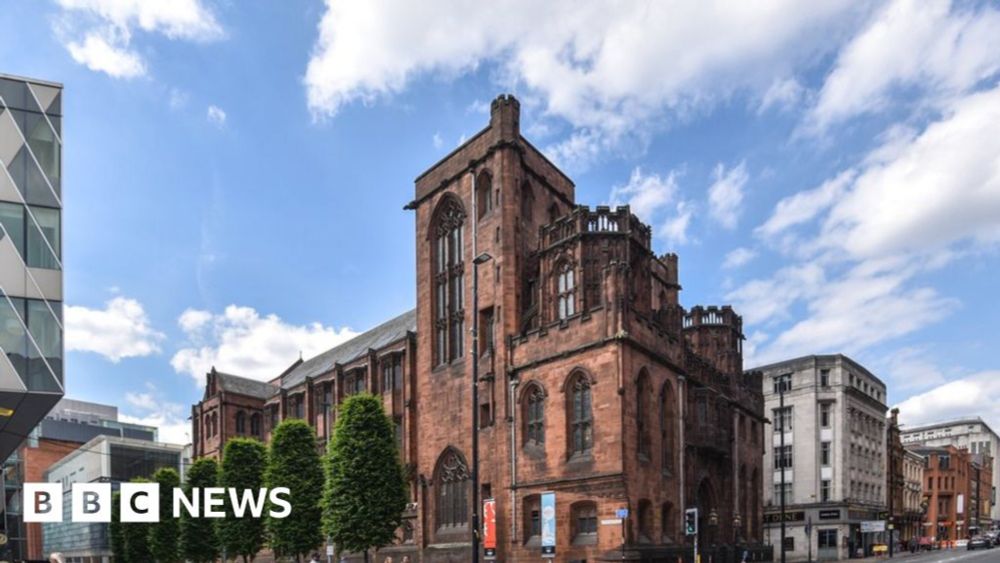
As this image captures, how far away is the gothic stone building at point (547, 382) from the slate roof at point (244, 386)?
26423mm

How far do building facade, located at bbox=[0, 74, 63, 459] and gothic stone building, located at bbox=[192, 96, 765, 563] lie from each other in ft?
51.7

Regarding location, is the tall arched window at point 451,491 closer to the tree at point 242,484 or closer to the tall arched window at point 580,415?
the tall arched window at point 580,415

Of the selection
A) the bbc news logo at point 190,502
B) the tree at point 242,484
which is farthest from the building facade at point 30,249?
the tree at point 242,484

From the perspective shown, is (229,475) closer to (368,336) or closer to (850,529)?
(368,336)

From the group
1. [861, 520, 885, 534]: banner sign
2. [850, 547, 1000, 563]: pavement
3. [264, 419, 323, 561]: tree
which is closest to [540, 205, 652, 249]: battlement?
[264, 419, 323, 561]: tree

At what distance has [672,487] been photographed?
3750 centimetres

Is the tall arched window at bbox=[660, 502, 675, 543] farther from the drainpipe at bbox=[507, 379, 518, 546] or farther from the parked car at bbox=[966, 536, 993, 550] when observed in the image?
the parked car at bbox=[966, 536, 993, 550]

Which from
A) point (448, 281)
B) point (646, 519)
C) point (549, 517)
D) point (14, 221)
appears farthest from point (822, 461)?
point (14, 221)

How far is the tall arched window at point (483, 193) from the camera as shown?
42500 millimetres

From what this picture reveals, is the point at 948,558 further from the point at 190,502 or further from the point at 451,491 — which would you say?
the point at 190,502

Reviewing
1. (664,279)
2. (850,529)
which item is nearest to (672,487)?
(664,279)

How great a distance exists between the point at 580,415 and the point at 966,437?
161m

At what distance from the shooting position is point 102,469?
93875 millimetres

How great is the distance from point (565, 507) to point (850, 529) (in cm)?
4506
